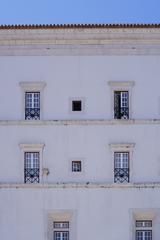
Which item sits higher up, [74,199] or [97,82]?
[97,82]

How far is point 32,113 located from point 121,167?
154 inches

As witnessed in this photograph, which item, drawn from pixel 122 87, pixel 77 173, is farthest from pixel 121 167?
pixel 122 87

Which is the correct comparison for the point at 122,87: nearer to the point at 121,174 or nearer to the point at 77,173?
the point at 121,174

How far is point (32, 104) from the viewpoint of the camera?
34.6 meters

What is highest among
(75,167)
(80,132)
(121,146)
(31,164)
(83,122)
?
(83,122)

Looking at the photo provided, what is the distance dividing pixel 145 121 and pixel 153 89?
1.32m

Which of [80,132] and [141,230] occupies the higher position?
[80,132]

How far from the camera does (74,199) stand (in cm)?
3359

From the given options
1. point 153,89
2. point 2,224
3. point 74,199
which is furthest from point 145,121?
point 2,224

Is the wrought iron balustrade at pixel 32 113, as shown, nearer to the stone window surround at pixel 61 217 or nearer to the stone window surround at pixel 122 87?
the stone window surround at pixel 122 87

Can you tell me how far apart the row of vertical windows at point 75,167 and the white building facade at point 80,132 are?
0.04 m

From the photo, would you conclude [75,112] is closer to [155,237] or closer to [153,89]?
[153,89]

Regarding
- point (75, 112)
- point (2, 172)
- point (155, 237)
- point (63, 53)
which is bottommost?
point (155, 237)

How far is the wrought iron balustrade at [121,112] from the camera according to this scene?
3441cm
